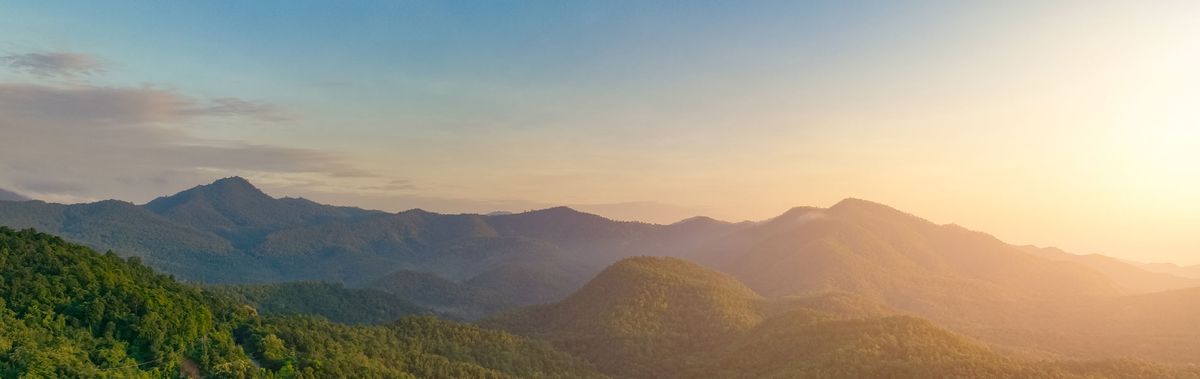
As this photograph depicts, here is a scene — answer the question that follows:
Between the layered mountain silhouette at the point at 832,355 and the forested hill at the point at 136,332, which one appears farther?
the layered mountain silhouette at the point at 832,355

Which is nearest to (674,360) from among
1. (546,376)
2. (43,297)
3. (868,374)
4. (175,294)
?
(546,376)

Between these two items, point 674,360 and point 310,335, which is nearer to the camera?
point 310,335

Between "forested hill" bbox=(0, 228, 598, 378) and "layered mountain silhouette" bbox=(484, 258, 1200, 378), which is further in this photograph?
"layered mountain silhouette" bbox=(484, 258, 1200, 378)

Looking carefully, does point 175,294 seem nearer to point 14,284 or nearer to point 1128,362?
point 14,284

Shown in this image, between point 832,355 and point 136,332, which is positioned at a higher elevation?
point 136,332

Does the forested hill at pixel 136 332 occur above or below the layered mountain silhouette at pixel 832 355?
above

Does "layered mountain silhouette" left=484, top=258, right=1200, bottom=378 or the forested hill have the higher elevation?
the forested hill

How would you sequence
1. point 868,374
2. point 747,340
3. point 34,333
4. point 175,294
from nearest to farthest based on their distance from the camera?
point 34,333
point 175,294
point 868,374
point 747,340

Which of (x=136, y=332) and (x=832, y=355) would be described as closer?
(x=136, y=332)
